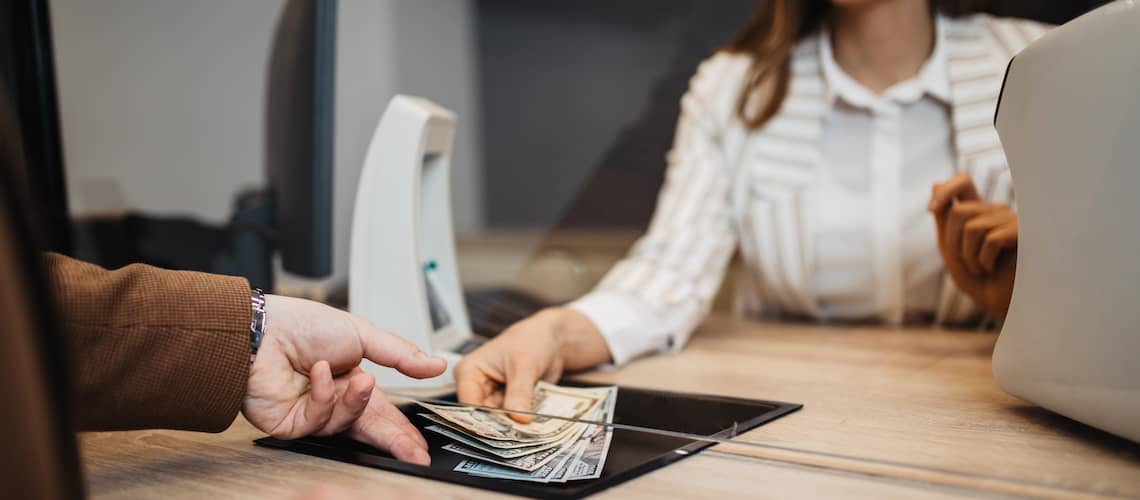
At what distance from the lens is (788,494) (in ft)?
2.10

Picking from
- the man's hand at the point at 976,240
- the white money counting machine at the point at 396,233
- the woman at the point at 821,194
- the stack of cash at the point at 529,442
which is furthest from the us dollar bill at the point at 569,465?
the man's hand at the point at 976,240

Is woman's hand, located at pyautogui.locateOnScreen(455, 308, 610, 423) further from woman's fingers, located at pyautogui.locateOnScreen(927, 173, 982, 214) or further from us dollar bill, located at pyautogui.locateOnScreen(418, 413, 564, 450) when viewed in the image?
woman's fingers, located at pyautogui.locateOnScreen(927, 173, 982, 214)

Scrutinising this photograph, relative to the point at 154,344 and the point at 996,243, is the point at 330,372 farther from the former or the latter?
the point at 996,243

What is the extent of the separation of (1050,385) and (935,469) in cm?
13

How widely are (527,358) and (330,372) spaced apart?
29cm

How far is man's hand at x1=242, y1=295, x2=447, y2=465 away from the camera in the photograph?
741 mm

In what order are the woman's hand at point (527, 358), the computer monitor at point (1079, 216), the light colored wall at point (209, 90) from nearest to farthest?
1. the computer monitor at point (1079, 216)
2. the woman's hand at point (527, 358)
3. the light colored wall at point (209, 90)

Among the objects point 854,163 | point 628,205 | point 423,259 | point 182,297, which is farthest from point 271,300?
point 854,163

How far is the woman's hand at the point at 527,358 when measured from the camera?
920mm

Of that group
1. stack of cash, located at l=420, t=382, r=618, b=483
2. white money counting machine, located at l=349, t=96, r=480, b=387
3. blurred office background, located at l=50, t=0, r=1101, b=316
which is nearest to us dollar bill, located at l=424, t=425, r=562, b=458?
stack of cash, located at l=420, t=382, r=618, b=483

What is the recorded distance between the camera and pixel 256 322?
2.37ft

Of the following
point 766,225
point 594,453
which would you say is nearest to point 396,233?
point 594,453

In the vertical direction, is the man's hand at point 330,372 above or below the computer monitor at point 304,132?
below

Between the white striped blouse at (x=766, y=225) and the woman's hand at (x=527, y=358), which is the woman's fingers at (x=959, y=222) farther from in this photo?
the woman's hand at (x=527, y=358)
